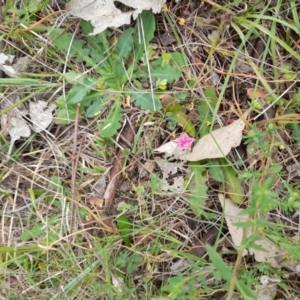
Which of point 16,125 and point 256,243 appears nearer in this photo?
point 256,243

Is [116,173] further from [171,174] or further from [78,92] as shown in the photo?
Result: [78,92]

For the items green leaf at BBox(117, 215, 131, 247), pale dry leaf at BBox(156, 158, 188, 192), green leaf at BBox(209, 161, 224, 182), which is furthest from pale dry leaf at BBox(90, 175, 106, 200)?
green leaf at BBox(209, 161, 224, 182)

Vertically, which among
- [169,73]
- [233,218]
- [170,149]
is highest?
[169,73]

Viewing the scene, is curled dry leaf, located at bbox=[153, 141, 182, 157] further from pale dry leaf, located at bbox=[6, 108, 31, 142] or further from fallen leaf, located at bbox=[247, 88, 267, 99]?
pale dry leaf, located at bbox=[6, 108, 31, 142]

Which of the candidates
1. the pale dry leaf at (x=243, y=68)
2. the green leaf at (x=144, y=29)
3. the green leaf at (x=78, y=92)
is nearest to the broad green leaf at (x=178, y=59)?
the green leaf at (x=144, y=29)

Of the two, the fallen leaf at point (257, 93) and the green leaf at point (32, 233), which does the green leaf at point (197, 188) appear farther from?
the green leaf at point (32, 233)

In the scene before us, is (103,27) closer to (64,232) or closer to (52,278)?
(64,232)

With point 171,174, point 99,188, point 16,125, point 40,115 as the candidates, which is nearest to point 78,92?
point 40,115
